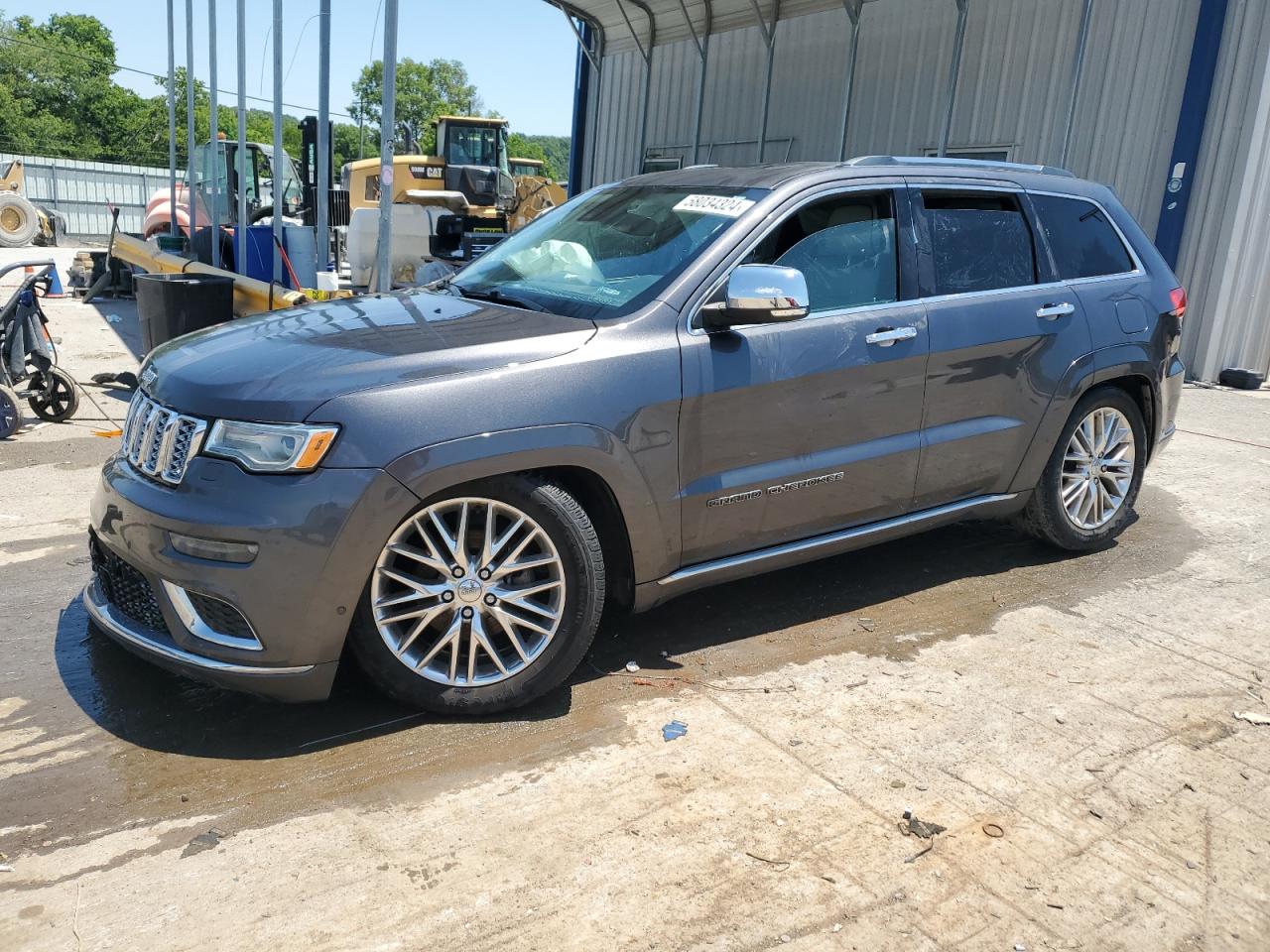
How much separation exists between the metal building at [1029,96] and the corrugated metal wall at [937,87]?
0.02m

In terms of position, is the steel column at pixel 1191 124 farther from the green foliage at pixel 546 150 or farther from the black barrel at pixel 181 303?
the green foliage at pixel 546 150

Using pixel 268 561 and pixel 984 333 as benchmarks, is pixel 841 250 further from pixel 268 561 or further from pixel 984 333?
pixel 268 561

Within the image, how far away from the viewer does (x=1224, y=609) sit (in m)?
4.64

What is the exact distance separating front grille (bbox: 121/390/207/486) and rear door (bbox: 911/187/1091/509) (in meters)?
2.76

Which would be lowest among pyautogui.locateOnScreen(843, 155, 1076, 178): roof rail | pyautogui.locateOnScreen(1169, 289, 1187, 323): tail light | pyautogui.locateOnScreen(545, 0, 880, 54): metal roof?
pyautogui.locateOnScreen(1169, 289, 1187, 323): tail light

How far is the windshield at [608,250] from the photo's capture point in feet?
12.6

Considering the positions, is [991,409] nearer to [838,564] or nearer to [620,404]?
[838,564]

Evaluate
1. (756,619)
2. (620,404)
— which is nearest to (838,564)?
(756,619)

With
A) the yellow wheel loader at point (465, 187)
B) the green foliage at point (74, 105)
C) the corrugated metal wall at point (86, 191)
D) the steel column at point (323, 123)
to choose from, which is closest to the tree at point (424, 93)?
the green foliage at point (74, 105)

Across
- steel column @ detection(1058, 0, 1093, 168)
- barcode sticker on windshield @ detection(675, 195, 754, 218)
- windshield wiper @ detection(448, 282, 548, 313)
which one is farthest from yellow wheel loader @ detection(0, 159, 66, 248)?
barcode sticker on windshield @ detection(675, 195, 754, 218)

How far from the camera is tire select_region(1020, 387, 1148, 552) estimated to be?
495 centimetres

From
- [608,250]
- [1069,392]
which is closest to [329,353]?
[608,250]

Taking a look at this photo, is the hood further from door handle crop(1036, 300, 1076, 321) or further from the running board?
door handle crop(1036, 300, 1076, 321)

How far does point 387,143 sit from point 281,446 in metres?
5.47
